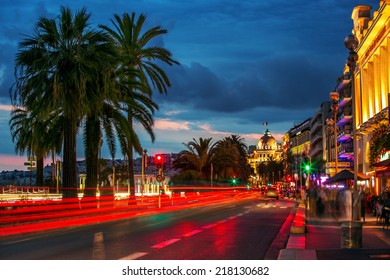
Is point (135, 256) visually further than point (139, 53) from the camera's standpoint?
No

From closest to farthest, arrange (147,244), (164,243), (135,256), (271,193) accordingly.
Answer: (135,256) < (147,244) < (164,243) < (271,193)

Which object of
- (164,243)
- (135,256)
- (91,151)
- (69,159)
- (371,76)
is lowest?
(164,243)

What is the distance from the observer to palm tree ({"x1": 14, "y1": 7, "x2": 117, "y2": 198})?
29.5 m

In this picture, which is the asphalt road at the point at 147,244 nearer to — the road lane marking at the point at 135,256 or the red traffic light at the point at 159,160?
the road lane marking at the point at 135,256

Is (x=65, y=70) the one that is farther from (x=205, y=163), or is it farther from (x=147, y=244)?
(x=205, y=163)

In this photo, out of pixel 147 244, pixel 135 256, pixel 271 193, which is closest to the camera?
pixel 135 256

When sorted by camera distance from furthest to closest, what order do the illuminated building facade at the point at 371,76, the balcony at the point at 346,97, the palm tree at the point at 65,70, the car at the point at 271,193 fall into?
1. the balcony at the point at 346,97
2. the car at the point at 271,193
3. the illuminated building facade at the point at 371,76
4. the palm tree at the point at 65,70

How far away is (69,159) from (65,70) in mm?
4544

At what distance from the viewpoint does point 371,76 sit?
57.3 meters

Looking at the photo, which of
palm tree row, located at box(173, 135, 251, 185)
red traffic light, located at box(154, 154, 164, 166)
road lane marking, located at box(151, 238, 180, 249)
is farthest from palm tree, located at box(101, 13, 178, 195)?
palm tree row, located at box(173, 135, 251, 185)

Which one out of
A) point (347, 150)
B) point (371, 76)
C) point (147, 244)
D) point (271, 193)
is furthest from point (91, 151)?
point (347, 150)

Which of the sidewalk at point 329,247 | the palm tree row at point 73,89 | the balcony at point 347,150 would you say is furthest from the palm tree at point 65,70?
the balcony at point 347,150

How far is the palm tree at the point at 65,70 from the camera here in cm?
2947
